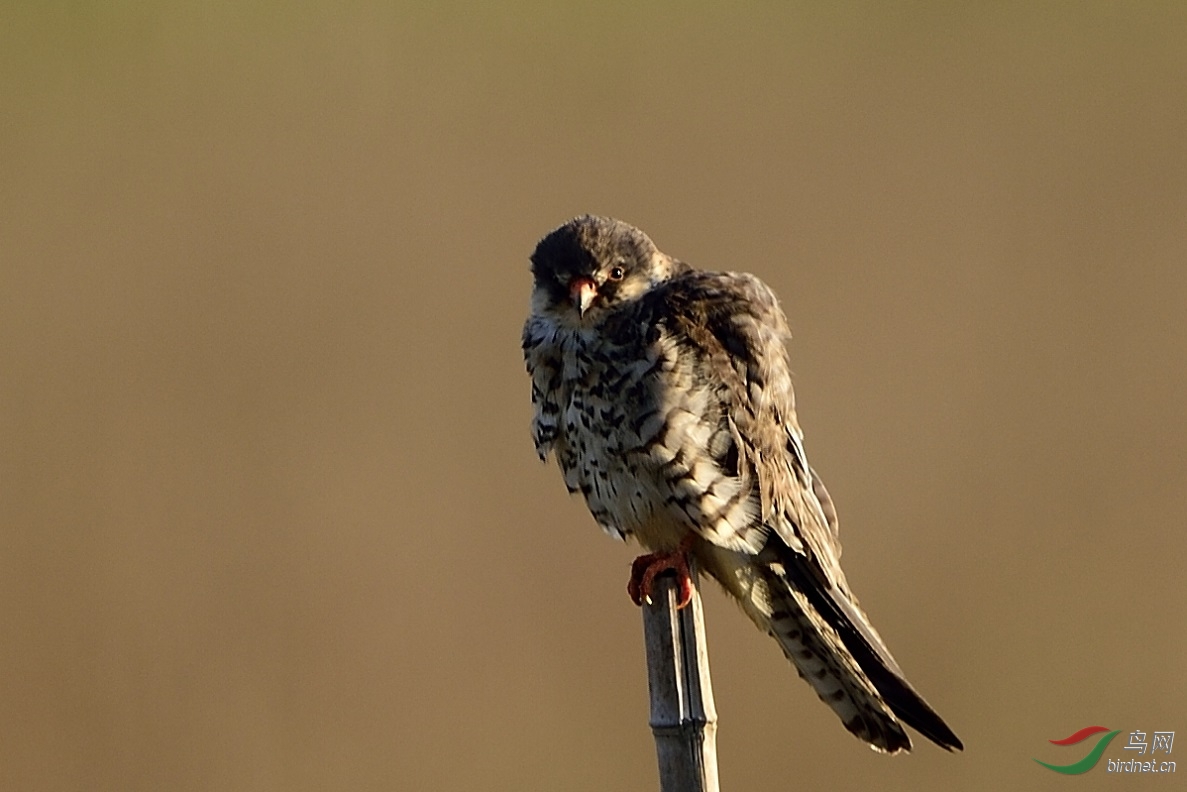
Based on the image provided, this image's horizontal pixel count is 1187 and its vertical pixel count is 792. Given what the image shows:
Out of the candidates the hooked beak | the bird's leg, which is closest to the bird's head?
the hooked beak

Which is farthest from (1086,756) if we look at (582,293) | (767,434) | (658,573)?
(582,293)

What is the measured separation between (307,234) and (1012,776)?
452 centimetres

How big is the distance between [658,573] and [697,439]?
43cm

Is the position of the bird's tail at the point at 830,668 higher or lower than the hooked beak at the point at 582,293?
lower

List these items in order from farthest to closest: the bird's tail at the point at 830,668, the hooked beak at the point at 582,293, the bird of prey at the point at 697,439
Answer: the hooked beak at the point at 582,293 → the bird of prey at the point at 697,439 → the bird's tail at the point at 830,668

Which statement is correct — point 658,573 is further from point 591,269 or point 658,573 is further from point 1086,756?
point 1086,756

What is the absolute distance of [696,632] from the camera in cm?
278

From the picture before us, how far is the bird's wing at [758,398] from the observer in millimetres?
3510

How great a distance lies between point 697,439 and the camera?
3.52m

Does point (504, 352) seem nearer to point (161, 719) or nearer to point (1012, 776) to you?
point (161, 719)

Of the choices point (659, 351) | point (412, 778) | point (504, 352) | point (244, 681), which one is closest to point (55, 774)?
point (244, 681)

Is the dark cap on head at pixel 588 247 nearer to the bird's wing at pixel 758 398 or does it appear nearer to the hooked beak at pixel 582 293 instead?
the hooked beak at pixel 582 293

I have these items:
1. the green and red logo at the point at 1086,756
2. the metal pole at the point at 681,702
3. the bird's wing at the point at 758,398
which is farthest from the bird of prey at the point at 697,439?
the green and red logo at the point at 1086,756

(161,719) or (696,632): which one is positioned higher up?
(161,719)
